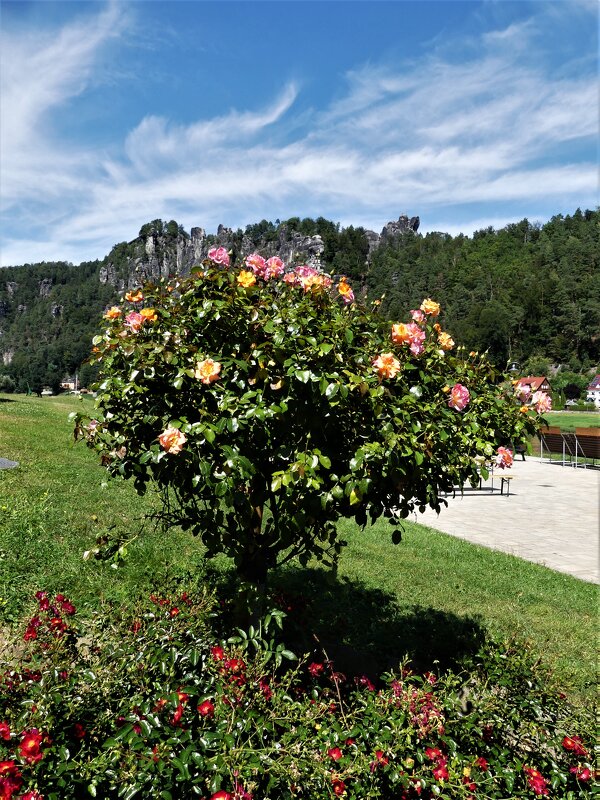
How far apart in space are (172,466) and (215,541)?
0.49m

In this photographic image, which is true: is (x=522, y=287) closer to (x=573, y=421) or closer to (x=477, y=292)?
(x=477, y=292)

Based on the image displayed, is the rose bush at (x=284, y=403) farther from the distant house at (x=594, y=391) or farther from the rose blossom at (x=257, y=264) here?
the distant house at (x=594, y=391)

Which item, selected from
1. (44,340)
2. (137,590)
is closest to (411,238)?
(44,340)

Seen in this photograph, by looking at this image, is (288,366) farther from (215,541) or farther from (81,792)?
(81,792)

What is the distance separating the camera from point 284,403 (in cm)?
222

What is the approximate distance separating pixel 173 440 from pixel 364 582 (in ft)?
12.3

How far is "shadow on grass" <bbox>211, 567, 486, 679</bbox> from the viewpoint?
3.44m

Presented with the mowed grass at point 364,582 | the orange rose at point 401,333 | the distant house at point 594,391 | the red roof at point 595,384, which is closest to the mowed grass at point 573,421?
the distant house at point 594,391

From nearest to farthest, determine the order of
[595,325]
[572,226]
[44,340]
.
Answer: [595,325] < [572,226] < [44,340]

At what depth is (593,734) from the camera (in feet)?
7.49

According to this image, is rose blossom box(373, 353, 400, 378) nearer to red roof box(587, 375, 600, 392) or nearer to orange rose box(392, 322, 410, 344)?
orange rose box(392, 322, 410, 344)

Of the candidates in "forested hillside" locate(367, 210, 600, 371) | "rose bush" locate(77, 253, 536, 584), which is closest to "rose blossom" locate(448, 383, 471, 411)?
"rose bush" locate(77, 253, 536, 584)

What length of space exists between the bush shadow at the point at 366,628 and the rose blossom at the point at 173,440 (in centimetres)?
119

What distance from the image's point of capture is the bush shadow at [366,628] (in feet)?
11.3
